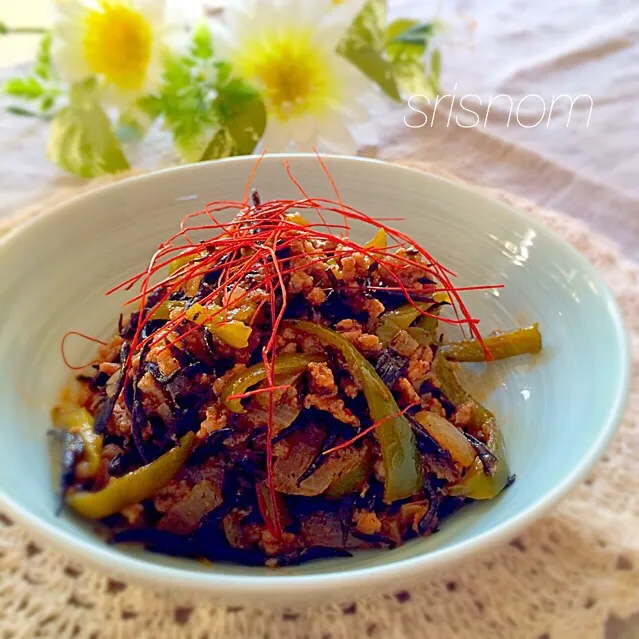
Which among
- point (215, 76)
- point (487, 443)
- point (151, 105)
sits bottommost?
point (487, 443)

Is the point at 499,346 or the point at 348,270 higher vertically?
the point at 348,270

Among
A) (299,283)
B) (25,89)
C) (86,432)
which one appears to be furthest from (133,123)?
(86,432)

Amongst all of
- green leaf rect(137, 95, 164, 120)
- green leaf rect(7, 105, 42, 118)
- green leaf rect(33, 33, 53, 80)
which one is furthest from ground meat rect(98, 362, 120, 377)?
green leaf rect(7, 105, 42, 118)

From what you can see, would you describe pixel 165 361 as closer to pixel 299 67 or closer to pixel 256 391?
pixel 256 391

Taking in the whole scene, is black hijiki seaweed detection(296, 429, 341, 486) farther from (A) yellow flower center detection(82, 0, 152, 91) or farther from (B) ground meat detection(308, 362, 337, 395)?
(A) yellow flower center detection(82, 0, 152, 91)

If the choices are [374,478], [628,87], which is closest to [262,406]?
[374,478]

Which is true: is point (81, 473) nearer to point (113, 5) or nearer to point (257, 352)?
point (257, 352)
